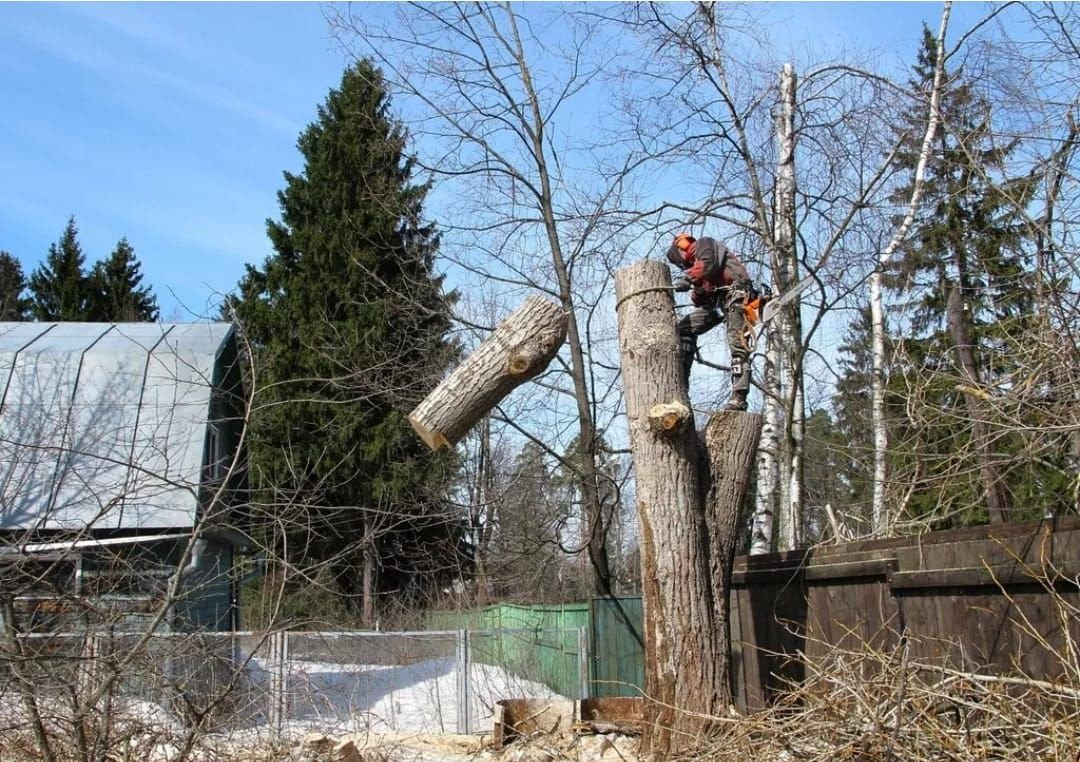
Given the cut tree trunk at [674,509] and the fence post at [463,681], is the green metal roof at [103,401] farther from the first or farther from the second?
the cut tree trunk at [674,509]

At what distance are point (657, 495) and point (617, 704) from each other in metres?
2.58

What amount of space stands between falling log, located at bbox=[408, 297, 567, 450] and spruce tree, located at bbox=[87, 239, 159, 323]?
30.0 m

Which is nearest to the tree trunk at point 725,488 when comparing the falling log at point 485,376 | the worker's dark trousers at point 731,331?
the worker's dark trousers at point 731,331

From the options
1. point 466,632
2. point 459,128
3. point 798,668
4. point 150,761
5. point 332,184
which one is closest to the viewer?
point 150,761

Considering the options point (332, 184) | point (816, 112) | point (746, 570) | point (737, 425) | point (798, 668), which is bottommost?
point (798, 668)

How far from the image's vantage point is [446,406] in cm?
616

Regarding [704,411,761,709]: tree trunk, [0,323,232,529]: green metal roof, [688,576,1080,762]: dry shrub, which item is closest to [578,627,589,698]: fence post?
[0,323,232,529]: green metal roof

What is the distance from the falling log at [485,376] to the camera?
6156 millimetres

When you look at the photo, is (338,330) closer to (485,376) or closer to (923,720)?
(485,376)

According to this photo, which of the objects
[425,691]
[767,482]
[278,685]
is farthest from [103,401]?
[767,482]

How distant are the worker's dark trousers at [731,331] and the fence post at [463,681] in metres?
6.13

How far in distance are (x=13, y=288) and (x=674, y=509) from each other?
39.3m

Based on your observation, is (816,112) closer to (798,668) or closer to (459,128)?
(459,128)

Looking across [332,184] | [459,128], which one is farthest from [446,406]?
[332,184]
